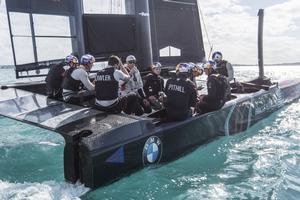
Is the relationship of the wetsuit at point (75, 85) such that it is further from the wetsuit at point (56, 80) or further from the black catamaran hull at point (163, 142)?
the black catamaran hull at point (163, 142)

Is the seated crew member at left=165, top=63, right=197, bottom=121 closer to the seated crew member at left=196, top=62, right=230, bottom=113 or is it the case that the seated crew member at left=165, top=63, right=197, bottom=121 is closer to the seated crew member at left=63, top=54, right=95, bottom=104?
the seated crew member at left=196, top=62, right=230, bottom=113

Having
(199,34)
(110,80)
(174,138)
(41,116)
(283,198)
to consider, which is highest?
(199,34)

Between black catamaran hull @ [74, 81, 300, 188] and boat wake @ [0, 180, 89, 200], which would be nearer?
boat wake @ [0, 180, 89, 200]

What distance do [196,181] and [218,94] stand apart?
88.2 inches

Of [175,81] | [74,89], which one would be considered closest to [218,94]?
[175,81]

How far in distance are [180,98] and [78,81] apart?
1.82m

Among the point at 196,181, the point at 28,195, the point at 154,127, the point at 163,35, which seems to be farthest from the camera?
the point at 163,35

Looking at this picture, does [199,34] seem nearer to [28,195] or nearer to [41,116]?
[41,116]

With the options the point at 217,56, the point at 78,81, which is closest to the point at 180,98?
the point at 78,81

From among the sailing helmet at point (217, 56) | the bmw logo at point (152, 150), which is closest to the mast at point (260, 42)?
the sailing helmet at point (217, 56)

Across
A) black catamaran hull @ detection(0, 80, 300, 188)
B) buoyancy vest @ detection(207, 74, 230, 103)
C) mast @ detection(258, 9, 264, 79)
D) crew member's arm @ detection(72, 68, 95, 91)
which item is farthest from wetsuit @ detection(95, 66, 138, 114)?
mast @ detection(258, 9, 264, 79)

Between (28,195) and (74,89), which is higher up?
(74,89)

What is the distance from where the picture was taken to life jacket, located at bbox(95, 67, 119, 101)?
5520mm

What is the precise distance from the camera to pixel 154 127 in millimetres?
5211
